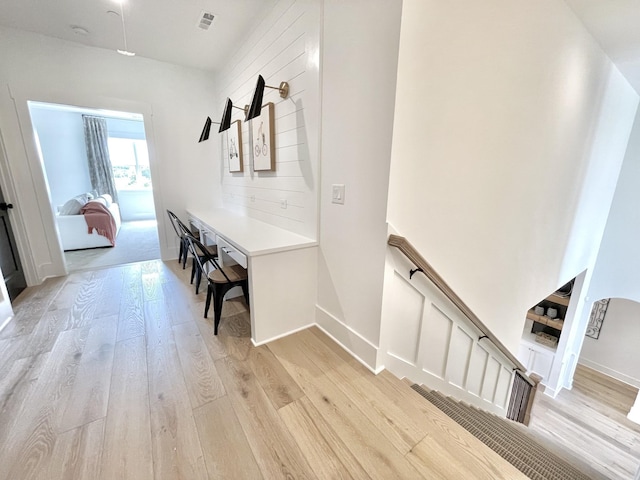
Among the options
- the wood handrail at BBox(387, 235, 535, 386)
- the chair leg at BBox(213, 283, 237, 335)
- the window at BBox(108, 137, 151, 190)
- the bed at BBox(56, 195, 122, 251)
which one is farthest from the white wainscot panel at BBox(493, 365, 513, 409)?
the window at BBox(108, 137, 151, 190)

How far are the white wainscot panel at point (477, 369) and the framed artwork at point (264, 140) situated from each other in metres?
2.49

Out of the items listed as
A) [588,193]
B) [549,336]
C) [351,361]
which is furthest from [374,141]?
[549,336]

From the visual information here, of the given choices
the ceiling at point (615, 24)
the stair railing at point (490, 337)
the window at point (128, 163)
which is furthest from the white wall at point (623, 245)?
the window at point (128, 163)

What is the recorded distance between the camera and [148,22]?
8.42ft

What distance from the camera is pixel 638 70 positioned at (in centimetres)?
288

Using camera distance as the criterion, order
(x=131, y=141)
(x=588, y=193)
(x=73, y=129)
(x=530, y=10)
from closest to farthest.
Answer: (x=530, y=10) < (x=588, y=193) < (x=73, y=129) < (x=131, y=141)

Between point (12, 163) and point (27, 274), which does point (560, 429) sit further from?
point (12, 163)

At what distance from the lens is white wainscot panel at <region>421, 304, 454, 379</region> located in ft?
5.78

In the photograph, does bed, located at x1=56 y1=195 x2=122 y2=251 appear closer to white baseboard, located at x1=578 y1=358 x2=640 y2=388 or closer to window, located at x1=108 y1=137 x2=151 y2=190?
window, located at x1=108 y1=137 x2=151 y2=190

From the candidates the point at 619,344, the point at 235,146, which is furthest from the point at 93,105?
the point at 619,344

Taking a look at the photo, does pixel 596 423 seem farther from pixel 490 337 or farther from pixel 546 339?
pixel 490 337

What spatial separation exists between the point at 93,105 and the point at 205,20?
1835mm

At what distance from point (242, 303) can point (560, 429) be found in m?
5.34

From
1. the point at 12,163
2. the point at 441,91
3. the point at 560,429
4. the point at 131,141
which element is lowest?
the point at 560,429
